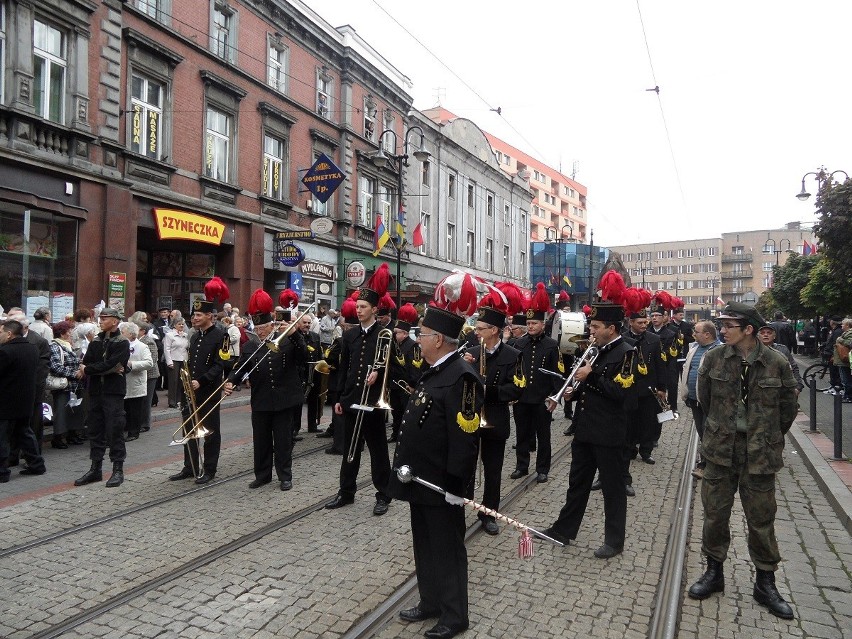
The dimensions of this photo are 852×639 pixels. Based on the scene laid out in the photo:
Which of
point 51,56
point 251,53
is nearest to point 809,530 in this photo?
point 51,56

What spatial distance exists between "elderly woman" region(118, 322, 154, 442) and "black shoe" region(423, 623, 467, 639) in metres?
6.06

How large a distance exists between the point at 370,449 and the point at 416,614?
2689 millimetres

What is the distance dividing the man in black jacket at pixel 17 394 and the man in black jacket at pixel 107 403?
2.84ft

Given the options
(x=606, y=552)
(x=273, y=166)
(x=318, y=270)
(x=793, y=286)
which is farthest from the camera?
(x=793, y=286)

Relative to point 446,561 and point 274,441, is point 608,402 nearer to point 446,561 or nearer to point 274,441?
point 446,561

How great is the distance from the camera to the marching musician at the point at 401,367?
23.1ft

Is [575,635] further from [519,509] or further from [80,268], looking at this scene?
[80,268]

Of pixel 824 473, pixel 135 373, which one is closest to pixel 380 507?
pixel 135 373

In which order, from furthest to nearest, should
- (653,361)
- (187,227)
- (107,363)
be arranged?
(187,227) → (653,361) → (107,363)

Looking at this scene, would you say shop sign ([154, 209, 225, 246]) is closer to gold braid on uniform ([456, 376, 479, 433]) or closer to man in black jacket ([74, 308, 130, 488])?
man in black jacket ([74, 308, 130, 488])

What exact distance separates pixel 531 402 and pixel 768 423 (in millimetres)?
3721

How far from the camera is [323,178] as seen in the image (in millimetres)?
21734

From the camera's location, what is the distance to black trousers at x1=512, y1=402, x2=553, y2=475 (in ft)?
25.5

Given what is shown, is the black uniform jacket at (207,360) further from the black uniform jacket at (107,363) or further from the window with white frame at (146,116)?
the window with white frame at (146,116)
